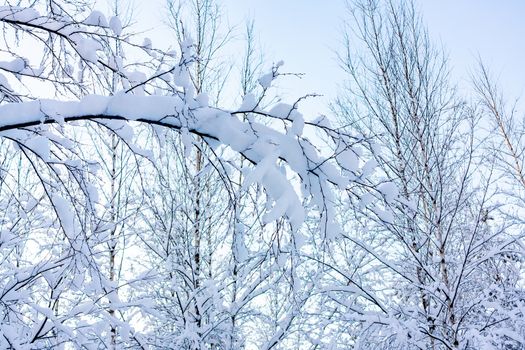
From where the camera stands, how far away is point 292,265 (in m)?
1.96

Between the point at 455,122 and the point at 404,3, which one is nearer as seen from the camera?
the point at 455,122

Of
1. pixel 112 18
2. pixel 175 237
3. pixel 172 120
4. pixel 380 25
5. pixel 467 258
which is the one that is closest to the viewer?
pixel 172 120

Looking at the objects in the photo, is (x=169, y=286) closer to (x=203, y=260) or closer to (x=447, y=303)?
(x=203, y=260)

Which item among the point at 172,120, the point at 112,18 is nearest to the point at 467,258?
the point at 172,120

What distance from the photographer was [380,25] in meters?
6.43

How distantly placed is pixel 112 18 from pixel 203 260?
3986 millimetres

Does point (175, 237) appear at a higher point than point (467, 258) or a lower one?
higher

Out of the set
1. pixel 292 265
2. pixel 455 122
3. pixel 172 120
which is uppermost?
A: pixel 455 122

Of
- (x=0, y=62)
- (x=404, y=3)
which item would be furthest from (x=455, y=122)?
(x=0, y=62)

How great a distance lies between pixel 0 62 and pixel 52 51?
1.09ft

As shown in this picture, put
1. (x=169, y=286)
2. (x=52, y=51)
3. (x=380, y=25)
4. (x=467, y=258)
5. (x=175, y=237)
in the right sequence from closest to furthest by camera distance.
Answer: (x=52, y=51) < (x=467, y=258) < (x=169, y=286) < (x=175, y=237) < (x=380, y=25)

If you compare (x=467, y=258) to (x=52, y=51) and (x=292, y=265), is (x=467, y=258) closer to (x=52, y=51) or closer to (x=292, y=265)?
(x=292, y=265)

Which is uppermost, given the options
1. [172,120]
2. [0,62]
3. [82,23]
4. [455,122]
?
[455,122]

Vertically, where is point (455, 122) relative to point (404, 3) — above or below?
below
